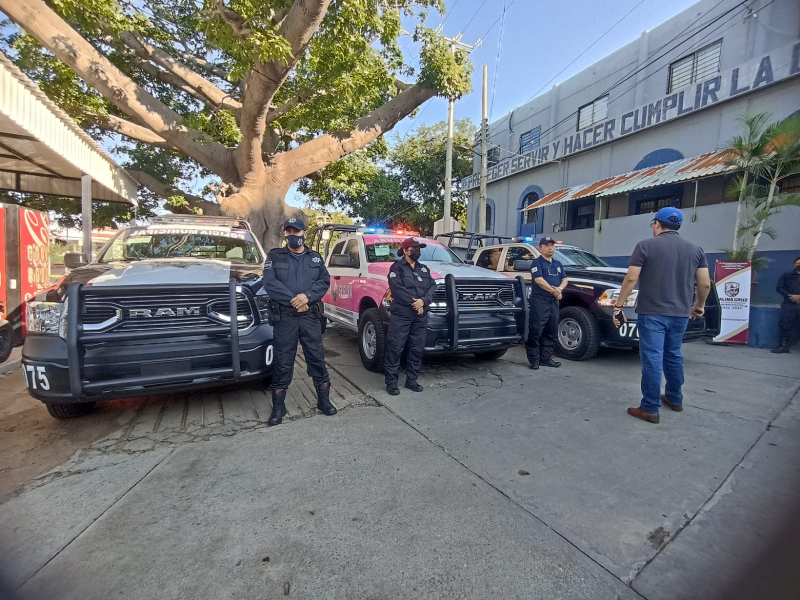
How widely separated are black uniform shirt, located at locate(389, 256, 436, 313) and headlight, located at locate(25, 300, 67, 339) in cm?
272

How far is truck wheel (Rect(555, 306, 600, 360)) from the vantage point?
18.8 ft

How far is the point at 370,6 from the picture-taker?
844cm

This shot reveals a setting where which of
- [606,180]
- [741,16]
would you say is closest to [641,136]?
[606,180]

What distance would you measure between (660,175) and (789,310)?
16.2 feet

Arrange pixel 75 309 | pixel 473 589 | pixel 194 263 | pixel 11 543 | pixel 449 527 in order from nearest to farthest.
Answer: pixel 473 589, pixel 11 543, pixel 449 527, pixel 75 309, pixel 194 263

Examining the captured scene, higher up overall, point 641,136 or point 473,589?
point 641,136

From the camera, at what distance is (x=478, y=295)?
195 inches

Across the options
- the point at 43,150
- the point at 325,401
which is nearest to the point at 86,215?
the point at 43,150

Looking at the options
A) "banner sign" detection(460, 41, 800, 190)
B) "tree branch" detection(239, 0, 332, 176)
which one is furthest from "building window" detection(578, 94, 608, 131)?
"tree branch" detection(239, 0, 332, 176)

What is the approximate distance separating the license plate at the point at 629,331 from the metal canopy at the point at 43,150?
845 cm

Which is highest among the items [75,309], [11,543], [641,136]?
[641,136]

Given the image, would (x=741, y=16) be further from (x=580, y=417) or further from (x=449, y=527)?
(x=449, y=527)

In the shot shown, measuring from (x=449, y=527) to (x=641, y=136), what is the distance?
13245 mm

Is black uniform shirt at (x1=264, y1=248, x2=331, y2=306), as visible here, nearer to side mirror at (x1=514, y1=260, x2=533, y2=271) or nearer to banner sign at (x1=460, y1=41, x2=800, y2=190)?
side mirror at (x1=514, y1=260, x2=533, y2=271)
